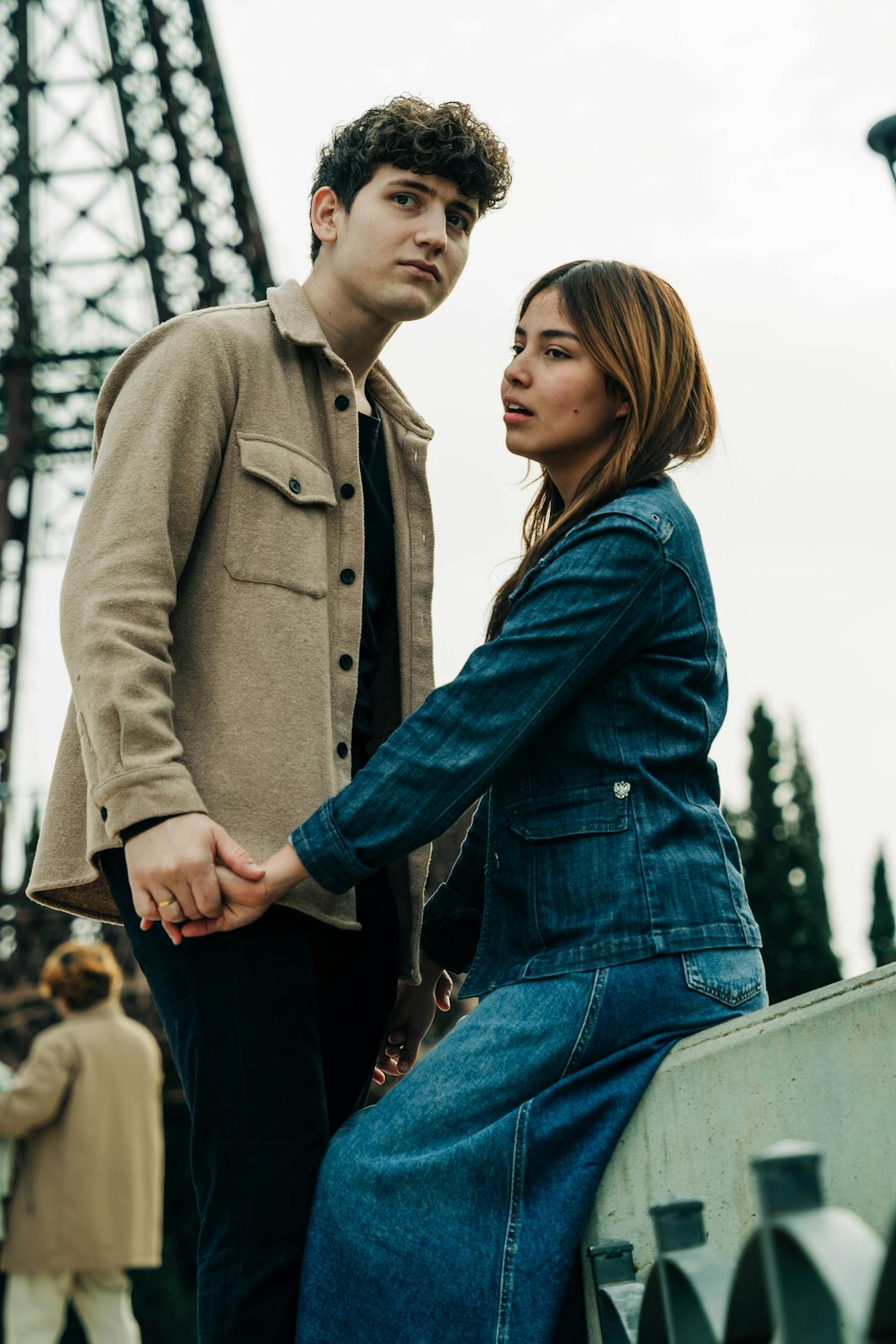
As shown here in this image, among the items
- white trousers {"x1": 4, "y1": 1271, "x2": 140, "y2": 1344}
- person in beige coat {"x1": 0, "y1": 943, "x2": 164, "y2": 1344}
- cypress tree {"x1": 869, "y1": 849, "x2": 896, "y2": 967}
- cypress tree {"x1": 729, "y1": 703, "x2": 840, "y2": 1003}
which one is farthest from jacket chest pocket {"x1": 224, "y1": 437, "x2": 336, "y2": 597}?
cypress tree {"x1": 869, "y1": 849, "x2": 896, "y2": 967}

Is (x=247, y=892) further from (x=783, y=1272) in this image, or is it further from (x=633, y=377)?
(x=783, y=1272)

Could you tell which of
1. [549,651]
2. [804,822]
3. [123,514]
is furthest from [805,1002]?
[804,822]

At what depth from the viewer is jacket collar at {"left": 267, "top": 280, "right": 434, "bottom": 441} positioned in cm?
257

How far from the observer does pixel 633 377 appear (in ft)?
7.93

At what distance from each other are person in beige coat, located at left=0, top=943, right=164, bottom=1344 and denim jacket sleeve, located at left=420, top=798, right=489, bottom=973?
13.6ft

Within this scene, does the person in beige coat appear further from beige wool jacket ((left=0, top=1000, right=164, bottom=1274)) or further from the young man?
the young man

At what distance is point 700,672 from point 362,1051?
2.67 feet

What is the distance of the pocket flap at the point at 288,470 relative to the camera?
242cm

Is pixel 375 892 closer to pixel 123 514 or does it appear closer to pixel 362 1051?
pixel 362 1051

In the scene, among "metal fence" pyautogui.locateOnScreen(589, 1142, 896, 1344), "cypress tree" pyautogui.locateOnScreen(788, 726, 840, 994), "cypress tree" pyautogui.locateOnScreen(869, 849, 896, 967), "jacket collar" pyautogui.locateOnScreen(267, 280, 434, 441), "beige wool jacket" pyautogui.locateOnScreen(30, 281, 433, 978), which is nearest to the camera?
"metal fence" pyautogui.locateOnScreen(589, 1142, 896, 1344)

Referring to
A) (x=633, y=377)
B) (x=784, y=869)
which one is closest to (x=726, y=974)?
(x=633, y=377)

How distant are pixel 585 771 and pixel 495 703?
172mm

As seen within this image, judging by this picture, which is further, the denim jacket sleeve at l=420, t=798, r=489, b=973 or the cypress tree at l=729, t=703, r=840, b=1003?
the cypress tree at l=729, t=703, r=840, b=1003

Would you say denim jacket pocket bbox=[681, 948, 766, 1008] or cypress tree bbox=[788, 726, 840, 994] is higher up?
cypress tree bbox=[788, 726, 840, 994]
